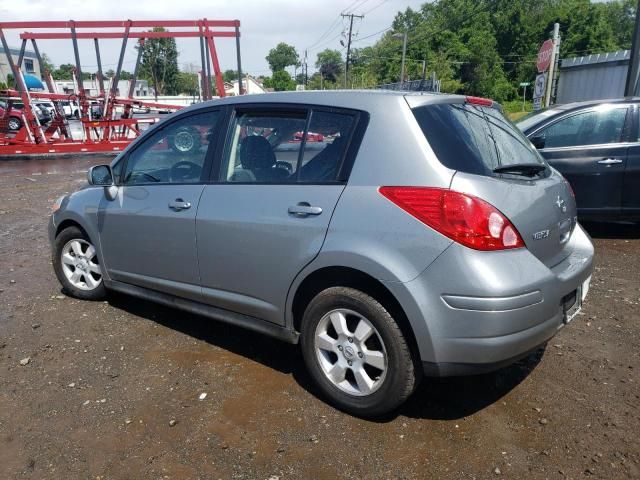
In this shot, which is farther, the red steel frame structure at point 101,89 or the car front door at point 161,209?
the red steel frame structure at point 101,89

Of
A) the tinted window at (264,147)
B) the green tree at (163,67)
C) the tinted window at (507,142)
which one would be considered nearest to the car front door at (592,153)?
the tinted window at (507,142)

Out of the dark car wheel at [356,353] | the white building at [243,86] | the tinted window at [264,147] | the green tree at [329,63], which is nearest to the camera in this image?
the dark car wheel at [356,353]

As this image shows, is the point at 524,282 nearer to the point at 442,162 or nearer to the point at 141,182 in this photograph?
the point at 442,162

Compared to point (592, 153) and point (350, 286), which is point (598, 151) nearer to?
point (592, 153)

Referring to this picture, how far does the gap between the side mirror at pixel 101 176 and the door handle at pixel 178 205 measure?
2.80 ft

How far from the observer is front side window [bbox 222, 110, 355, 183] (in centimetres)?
301

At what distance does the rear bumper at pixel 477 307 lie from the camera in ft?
8.14

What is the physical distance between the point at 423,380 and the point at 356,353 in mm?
702

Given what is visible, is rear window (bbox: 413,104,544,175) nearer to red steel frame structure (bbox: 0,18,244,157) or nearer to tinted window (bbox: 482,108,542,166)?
tinted window (bbox: 482,108,542,166)

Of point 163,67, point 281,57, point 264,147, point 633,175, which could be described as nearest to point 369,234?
point 264,147

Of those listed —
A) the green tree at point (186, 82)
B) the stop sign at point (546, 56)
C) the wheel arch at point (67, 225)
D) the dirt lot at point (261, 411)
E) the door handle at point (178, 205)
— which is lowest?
the dirt lot at point (261, 411)

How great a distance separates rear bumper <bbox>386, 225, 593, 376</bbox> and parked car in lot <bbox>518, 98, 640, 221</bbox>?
3.83 m

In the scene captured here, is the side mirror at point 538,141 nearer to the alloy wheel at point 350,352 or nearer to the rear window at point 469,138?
the rear window at point 469,138

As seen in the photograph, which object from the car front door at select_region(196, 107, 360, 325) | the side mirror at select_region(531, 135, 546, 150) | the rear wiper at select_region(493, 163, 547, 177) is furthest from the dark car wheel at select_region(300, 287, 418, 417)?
the side mirror at select_region(531, 135, 546, 150)
